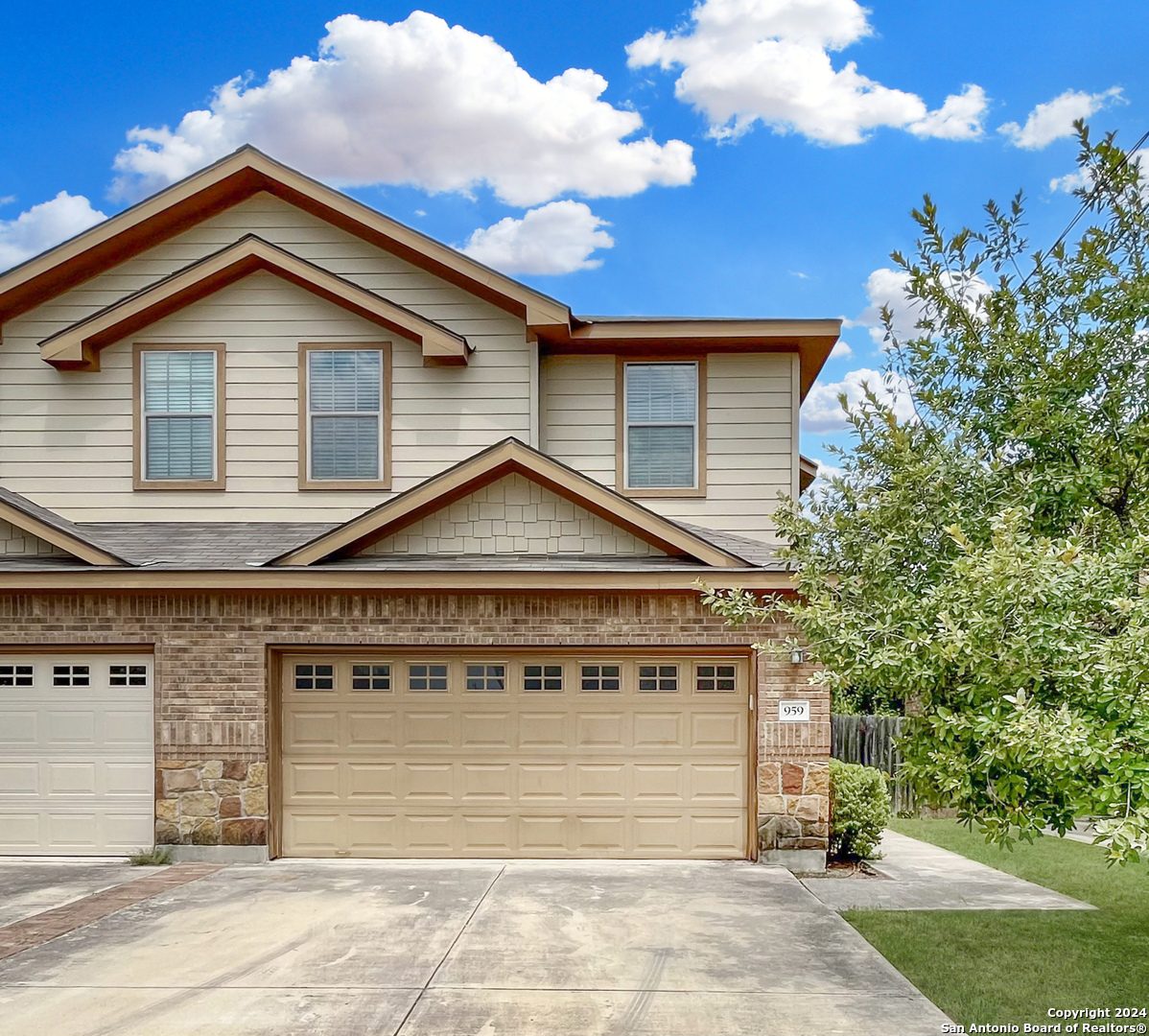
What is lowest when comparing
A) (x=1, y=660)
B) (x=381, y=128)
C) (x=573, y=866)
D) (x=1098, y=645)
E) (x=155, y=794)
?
(x=573, y=866)

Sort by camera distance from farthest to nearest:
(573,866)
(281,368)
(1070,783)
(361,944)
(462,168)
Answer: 1. (462,168)
2. (281,368)
3. (573,866)
4. (361,944)
5. (1070,783)

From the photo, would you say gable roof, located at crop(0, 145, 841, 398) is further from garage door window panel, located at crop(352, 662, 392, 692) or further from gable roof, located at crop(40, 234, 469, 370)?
garage door window panel, located at crop(352, 662, 392, 692)

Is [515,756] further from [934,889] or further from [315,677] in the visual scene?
[934,889]

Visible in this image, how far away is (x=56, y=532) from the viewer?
400 inches

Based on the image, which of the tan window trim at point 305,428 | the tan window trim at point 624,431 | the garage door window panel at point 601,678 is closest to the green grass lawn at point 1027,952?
the garage door window panel at point 601,678

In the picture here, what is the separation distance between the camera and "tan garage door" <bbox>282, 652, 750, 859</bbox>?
10414 mm

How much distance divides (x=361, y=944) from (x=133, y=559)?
5253 mm

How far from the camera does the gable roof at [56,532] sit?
10047mm

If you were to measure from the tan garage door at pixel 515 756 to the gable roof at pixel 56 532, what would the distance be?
2274 mm

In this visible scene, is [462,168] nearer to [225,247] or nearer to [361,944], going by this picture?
[225,247]

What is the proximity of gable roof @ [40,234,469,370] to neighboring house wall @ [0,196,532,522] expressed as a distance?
0.23m

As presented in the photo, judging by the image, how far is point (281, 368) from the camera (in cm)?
1196

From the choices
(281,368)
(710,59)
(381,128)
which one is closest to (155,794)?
(281,368)

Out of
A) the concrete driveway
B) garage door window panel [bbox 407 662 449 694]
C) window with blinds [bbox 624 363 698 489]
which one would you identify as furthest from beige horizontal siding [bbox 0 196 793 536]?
the concrete driveway
